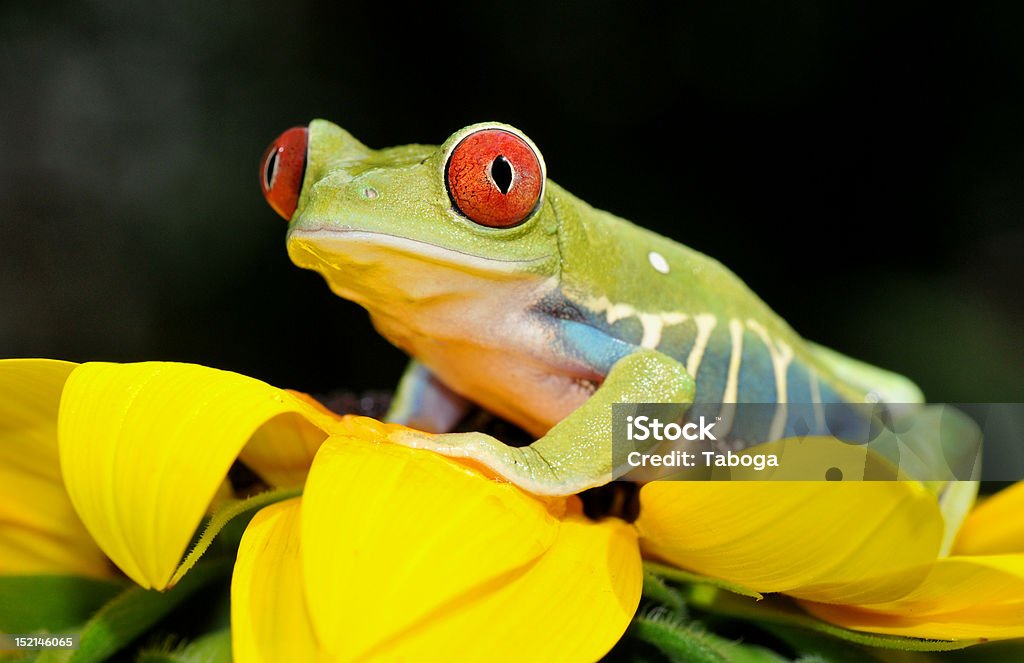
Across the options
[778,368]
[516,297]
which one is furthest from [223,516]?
[778,368]

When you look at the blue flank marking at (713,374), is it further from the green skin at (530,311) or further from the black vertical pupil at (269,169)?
the black vertical pupil at (269,169)

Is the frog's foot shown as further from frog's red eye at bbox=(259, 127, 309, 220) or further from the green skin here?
frog's red eye at bbox=(259, 127, 309, 220)

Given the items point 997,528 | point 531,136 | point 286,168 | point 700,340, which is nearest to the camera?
point 997,528

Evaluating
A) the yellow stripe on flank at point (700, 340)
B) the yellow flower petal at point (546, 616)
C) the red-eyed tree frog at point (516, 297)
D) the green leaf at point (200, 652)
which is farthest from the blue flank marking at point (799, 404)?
the green leaf at point (200, 652)

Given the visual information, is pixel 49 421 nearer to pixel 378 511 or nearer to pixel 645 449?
pixel 378 511

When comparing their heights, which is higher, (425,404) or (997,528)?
(997,528)

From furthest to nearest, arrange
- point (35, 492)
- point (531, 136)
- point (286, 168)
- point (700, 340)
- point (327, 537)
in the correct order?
point (531, 136), point (700, 340), point (286, 168), point (35, 492), point (327, 537)

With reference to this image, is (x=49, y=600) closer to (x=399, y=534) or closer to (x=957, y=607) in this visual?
(x=399, y=534)
